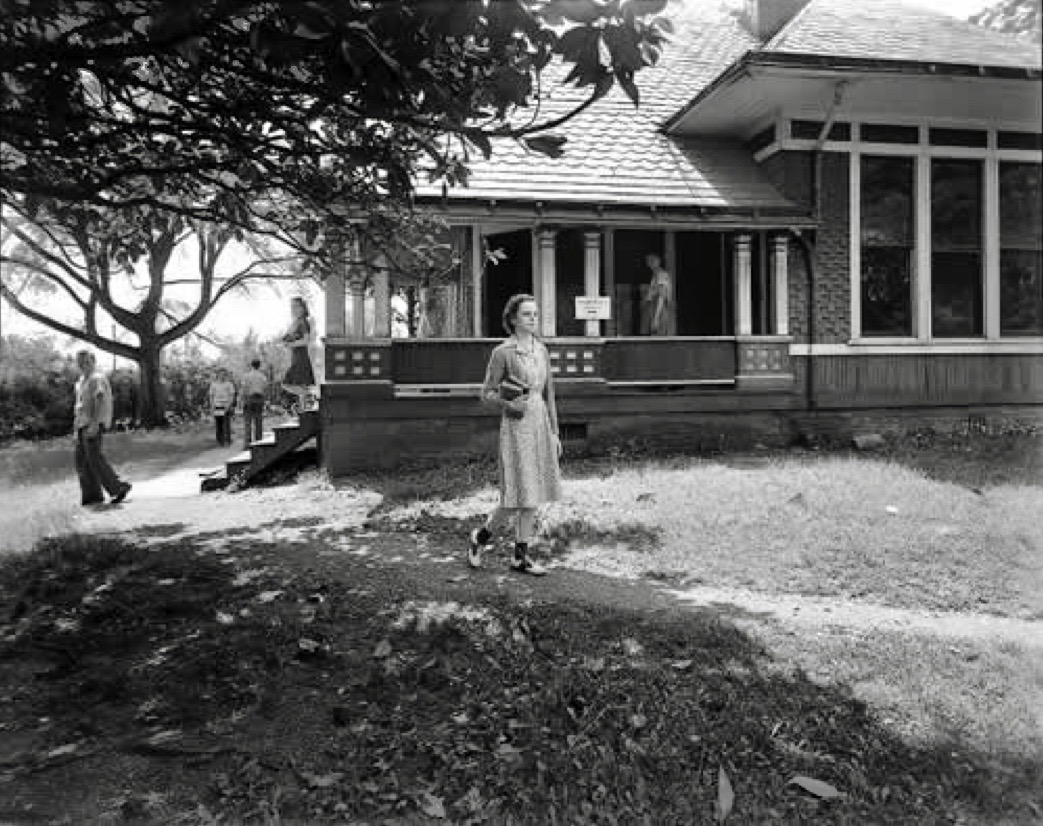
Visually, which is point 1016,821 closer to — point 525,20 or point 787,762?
point 787,762

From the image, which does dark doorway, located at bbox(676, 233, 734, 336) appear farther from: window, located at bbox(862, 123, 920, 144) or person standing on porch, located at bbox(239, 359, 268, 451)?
person standing on porch, located at bbox(239, 359, 268, 451)

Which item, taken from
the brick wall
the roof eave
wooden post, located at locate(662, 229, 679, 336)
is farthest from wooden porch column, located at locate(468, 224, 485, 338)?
the brick wall

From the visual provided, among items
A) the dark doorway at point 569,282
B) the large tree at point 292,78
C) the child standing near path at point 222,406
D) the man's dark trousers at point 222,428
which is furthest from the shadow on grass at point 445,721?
the man's dark trousers at point 222,428

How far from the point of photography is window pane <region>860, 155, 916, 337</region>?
13.3 metres

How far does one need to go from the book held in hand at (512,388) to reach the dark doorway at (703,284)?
8.94m

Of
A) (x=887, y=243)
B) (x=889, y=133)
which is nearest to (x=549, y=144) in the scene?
(x=887, y=243)

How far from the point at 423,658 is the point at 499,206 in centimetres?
822

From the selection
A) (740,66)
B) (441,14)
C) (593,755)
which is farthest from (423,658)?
(740,66)

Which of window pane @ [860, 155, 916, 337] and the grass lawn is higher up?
window pane @ [860, 155, 916, 337]

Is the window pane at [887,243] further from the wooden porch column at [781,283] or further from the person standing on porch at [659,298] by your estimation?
the person standing on porch at [659,298]

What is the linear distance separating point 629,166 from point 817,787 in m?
11.1

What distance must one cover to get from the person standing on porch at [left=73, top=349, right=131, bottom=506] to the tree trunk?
16410mm

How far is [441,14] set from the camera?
11.9 ft

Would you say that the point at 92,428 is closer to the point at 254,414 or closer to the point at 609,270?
the point at 254,414
